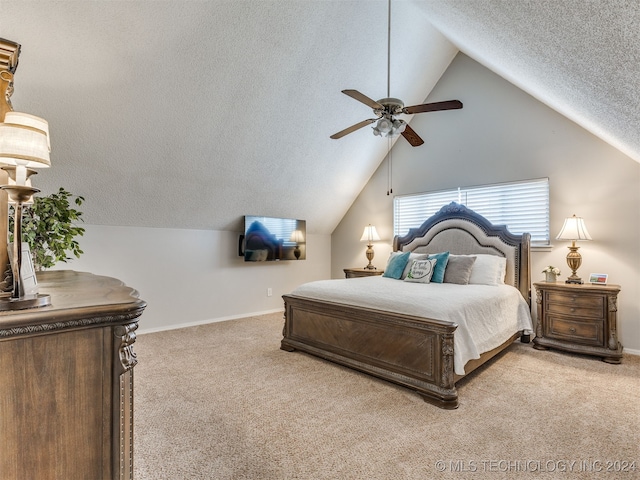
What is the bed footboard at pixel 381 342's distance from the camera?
8.05ft

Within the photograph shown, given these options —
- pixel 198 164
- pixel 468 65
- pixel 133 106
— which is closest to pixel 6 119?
pixel 133 106

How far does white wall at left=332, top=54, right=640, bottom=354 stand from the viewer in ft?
11.9

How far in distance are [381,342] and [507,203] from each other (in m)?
2.88

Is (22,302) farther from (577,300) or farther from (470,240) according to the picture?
(470,240)

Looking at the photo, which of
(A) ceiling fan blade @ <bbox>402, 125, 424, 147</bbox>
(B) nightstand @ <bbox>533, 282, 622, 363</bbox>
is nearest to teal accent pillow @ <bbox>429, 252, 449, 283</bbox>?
(B) nightstand @ <bbox>533, 282, 622, 363</bbox>

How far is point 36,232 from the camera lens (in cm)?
224

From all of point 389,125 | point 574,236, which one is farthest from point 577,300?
point 389,125

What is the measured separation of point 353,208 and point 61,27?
4.76 metres

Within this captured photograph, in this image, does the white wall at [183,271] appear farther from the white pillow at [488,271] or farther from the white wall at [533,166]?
the white pillow at [488,271]

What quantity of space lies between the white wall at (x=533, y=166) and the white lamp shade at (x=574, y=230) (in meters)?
0.30

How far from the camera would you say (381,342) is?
2854mm

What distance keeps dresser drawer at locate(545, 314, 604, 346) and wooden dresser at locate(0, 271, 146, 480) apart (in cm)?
407

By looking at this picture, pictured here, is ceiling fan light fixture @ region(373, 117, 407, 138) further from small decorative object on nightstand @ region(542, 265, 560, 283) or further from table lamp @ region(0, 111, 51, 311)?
small decorative object on nightstand @ region(542, 265, 560, 283)

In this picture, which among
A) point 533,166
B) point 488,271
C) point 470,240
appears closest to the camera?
point 488,271
